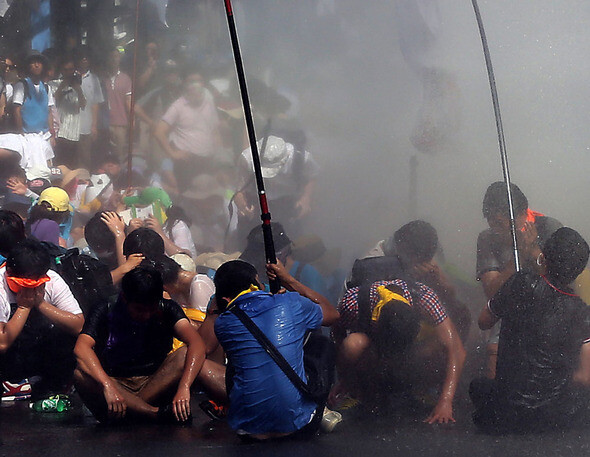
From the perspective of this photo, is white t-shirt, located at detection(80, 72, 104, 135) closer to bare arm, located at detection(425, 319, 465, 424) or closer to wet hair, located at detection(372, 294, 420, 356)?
wet hair, located at detection(372, 294, 420, 356)

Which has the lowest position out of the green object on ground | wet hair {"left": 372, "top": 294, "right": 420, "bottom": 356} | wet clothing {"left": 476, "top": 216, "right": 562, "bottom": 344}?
the green object on ground

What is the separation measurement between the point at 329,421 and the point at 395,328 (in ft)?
2.03

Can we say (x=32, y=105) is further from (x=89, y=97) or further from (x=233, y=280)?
(x=233, y=280)

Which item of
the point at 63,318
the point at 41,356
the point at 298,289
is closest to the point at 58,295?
the point at 63,318

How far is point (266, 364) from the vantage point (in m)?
4.05

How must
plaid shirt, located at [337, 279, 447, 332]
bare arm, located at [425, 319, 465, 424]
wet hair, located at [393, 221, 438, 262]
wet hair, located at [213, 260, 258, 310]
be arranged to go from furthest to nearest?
wet hair, located at [393, 221, 438, 262], plaid shirt, located at [337, 279, 447, 332], bare arm, located at [425, 319, 465, 424], wet hair, located at [213, 260, 258, 310]

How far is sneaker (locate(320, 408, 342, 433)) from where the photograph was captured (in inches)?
172

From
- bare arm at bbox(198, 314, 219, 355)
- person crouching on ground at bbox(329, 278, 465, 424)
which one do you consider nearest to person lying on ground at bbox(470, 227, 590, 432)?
person crouching on ground at bbox(329, 278, 465, 424)

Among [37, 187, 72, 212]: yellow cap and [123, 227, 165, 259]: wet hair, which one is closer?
[123, 227, 165, 259]: wet hair

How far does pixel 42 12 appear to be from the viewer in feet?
27.8

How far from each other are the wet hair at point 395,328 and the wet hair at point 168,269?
137 centimetres

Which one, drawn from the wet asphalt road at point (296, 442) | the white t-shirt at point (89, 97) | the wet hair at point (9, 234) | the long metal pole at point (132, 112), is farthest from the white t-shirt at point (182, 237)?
the wet asphalt road at point (296, 442)

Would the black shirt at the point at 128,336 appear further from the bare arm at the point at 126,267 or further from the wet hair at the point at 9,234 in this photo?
the wet hair at the point at 9,234

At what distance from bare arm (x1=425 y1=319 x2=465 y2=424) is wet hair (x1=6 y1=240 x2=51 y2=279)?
220 centimetres
